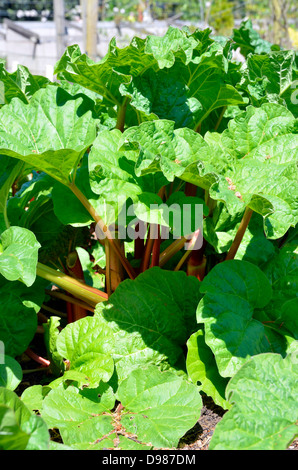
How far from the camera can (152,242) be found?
55.6 inches

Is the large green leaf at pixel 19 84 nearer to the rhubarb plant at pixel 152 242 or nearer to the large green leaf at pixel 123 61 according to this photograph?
the rhubarb plant at pixel 152 242

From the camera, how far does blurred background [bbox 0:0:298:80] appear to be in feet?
17.1

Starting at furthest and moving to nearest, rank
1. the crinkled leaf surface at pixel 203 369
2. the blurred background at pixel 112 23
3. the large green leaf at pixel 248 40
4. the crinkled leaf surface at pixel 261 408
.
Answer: the blurred background at pixel 112 23 → the large green leaf at pixel 248 40 → the crinkled leaf surface at pixel 203 369 → the crinkled leaf surface at pixel 261 408

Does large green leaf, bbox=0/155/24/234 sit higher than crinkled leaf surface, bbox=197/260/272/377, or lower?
higher

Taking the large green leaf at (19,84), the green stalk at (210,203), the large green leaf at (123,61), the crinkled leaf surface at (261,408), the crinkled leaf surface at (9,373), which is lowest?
the crinkled leaf surface at (9,373)

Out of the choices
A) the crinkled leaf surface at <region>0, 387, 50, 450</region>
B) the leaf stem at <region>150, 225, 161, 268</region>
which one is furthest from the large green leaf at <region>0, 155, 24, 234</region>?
the crinkled leaf surface at <region>0, 387, 50, 450</region>

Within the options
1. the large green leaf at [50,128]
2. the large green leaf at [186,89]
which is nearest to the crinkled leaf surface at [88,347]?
the large green leaf at [50,128]

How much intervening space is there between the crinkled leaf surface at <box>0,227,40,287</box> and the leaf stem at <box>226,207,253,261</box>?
0.47m

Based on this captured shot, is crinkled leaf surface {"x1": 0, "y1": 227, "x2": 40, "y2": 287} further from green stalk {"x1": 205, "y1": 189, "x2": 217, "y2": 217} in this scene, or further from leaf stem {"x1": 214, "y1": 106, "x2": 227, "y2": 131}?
leaf stem {"x1": 214, "y1": 106, "x2": 227, "y2": 131}

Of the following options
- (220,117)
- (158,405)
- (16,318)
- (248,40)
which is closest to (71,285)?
(16,318)

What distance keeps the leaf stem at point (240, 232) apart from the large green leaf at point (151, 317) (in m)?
0.12

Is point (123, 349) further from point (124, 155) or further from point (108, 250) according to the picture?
point (124, 155)

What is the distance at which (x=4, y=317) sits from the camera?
1.29 meters

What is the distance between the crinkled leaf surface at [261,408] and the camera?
2.96ft
